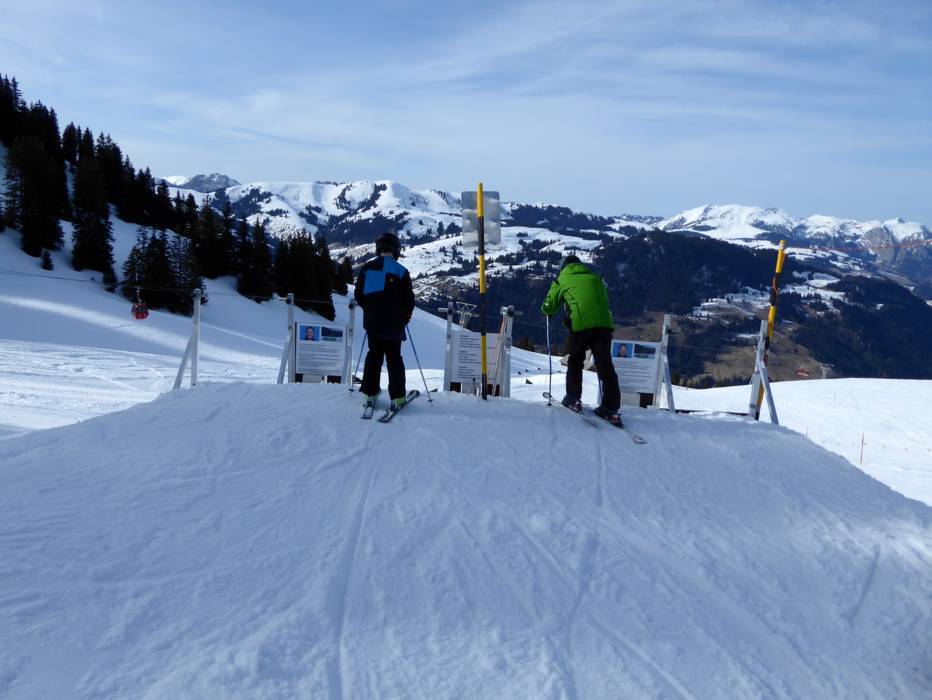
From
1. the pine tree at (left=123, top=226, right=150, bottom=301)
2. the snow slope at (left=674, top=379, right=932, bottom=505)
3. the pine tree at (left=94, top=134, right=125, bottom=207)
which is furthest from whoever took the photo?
the pine tree at (left=94, top=134, right=125, bottom=207)

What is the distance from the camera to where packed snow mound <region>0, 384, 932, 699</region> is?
320 centimetres

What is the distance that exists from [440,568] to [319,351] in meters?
5.96

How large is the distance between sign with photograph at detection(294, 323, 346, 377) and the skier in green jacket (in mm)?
3446

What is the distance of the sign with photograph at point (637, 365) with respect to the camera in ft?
29.6

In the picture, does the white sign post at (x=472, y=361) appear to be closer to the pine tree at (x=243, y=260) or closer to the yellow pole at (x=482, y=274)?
the yellow pole at (x=482, y=274)

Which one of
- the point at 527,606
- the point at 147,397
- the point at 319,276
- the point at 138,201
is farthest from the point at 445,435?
the point at 138,201

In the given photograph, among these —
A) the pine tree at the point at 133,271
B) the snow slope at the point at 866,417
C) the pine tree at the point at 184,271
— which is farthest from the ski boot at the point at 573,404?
the pine tree at the point at 133,271

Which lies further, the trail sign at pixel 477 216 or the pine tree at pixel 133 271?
the pine tree at pixel 133 271

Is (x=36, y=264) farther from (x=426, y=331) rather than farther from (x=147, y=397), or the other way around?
(x=147, y=397)

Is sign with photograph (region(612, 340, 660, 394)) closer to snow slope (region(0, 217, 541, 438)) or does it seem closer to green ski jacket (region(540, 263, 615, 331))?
green ski jacket (region(540, 263, 615, 331))

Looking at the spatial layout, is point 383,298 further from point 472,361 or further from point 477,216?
point 472,361

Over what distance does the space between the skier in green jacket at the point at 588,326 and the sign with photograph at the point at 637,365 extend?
133 centimetres

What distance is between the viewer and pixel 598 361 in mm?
7715

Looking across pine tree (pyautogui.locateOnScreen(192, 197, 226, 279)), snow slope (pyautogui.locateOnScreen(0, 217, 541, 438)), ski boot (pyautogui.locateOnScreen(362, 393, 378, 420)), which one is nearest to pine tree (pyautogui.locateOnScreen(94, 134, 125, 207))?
snow slope (pyautogui.locateOnScreen(0, 217, 541, 438))
